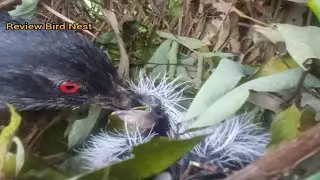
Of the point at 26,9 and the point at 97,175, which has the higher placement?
the point at 26,9

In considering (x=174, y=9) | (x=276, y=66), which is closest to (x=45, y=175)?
(x=276, y=66)

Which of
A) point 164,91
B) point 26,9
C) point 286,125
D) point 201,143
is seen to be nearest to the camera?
point 286,125

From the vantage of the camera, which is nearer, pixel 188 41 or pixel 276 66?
pixel 276 66

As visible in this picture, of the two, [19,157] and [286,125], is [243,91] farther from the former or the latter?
[19,157]

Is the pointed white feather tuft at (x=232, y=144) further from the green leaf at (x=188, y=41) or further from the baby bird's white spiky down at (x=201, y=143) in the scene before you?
the green leaf at (x=188, y=41)

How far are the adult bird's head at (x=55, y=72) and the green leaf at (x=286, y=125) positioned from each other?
11.6 inches

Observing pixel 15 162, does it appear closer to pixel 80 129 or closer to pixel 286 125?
pixel 80 129

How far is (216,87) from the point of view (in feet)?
2.20

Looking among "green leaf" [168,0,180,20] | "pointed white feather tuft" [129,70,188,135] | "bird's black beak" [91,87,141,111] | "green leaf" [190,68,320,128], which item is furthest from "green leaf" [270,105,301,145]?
"green leaf" [168,0,180,20]

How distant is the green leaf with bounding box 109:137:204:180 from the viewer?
0.55 meters

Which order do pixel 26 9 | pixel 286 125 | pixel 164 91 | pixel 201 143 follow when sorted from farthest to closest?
1. pixel 26 9
2. pixel 164 91
3. pixel 201 143
4. pixel 286 125

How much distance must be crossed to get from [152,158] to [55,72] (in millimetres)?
337

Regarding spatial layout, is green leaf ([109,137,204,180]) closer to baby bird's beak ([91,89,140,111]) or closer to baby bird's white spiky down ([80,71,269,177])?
baby bird's white spiky down ([80,71,269,177])

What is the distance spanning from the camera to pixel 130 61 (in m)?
0.89
